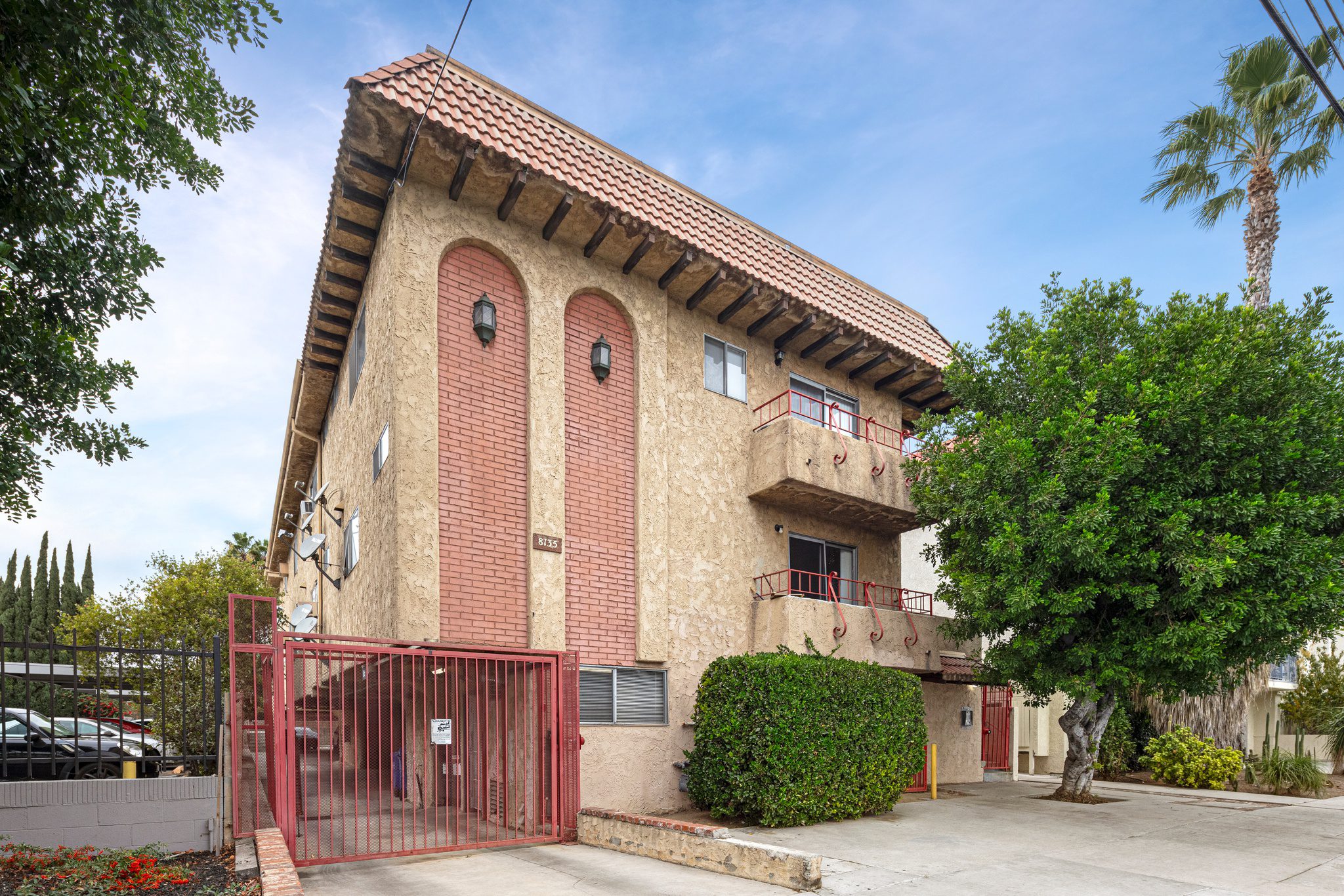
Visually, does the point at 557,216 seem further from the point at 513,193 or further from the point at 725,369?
the point at 725,369

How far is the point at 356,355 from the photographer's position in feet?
52.1

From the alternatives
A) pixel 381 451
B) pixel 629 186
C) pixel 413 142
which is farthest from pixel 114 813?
pixel 629 186

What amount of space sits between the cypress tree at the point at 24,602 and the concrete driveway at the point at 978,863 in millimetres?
42236

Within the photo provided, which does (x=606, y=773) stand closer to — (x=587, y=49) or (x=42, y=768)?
(x=42, y=768)

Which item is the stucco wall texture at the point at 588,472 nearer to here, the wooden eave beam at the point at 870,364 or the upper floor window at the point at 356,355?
the upper floor window at the point at 356,355

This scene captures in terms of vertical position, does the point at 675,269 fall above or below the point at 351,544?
above

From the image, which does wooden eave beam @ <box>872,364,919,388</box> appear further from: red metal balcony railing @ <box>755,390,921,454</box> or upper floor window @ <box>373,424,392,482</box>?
upper floor window @ <box>373,424,392,482</box>

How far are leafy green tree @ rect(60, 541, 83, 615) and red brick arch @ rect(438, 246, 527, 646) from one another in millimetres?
39195

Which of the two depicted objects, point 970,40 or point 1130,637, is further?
point 1130,637

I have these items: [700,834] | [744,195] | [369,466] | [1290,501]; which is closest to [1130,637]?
[1290,501]

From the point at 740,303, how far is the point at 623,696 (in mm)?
7152

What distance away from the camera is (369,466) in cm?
1412

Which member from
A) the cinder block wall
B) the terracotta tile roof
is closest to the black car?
the cinder block wall

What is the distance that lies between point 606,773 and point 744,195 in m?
11.7
